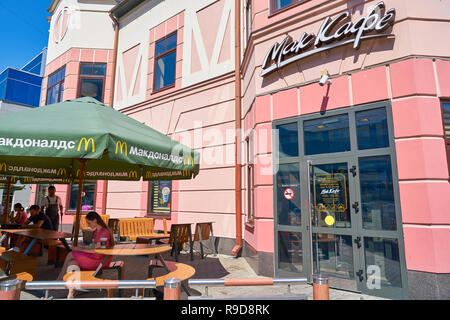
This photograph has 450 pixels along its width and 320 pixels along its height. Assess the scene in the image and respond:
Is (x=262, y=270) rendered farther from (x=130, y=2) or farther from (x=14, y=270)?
(x=130, y=2)

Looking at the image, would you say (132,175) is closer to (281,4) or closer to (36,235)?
(36,235)

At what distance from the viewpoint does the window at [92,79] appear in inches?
519

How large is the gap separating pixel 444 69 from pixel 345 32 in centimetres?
176

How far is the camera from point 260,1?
693 cm

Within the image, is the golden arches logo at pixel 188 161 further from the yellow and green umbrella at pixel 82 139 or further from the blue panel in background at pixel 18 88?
the blue panel in background at pixel 18 88

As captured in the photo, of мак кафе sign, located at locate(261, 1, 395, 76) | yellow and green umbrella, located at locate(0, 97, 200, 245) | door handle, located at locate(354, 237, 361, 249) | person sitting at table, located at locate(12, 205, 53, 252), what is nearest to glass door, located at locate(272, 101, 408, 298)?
door handle, located at locate(354, 237, 361, 249)

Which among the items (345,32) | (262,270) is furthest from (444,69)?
(262,270)

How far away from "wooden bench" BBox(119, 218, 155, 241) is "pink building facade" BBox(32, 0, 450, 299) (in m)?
1.45

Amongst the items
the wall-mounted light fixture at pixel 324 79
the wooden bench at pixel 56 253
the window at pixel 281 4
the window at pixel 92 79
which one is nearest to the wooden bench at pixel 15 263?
the wooden bench at pixel 56 253

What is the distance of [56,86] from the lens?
47.1 feet

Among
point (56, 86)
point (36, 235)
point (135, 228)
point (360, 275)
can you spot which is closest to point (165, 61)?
point (135, 228)

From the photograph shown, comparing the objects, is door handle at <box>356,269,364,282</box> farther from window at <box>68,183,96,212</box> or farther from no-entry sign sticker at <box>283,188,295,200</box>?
window at <box>68,183,96,212</box>

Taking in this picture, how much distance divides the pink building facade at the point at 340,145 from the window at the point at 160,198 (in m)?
1.44

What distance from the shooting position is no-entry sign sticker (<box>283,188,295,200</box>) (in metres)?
5.82
